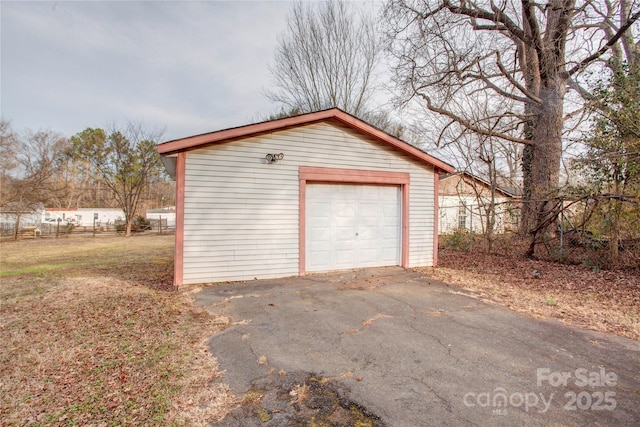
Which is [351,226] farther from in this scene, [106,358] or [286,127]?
[106,358]

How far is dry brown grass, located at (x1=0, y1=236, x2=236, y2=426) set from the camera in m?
2.22

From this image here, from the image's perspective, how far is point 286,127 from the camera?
658 cm

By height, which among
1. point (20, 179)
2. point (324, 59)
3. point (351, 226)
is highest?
point (324, 59)

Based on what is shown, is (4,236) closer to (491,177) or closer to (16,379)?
(16,379)

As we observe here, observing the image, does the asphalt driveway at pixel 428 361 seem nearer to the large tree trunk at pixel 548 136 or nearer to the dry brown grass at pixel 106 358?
the dry brown grass at pixel 106 358

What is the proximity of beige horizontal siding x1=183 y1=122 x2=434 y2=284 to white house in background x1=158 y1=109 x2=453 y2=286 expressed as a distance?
20 millimetres

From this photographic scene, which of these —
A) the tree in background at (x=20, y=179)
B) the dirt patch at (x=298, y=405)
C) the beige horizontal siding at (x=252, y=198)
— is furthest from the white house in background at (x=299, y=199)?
the tree in background at (x=20, y=179)

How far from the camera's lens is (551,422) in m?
2.13

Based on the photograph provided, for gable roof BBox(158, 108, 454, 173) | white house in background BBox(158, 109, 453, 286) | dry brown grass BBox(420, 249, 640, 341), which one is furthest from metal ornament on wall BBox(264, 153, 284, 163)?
dry brown grass BBox(420, 249, 640, 341)

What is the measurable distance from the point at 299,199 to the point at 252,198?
1050mm

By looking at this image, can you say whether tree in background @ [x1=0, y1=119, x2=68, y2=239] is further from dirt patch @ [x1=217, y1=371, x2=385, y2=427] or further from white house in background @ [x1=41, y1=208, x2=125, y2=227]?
dirt patch @ [x1=217, y1=371, x2=385, y2=427]

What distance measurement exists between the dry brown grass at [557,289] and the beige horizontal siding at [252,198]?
3673 millimetres

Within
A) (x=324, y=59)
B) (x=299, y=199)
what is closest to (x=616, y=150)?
(x=299, y=199)

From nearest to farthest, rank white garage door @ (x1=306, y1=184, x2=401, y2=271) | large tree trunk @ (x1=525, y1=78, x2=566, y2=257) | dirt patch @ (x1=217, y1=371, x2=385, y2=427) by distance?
dirt patch @ (x1=217, y1=371, x2=385, y2=427) → white garage door @ (x1=306, y1=184, x2=401, y2=271) → large tree trunk @ (x1=525, y1=78, x2=566, y2=257)
